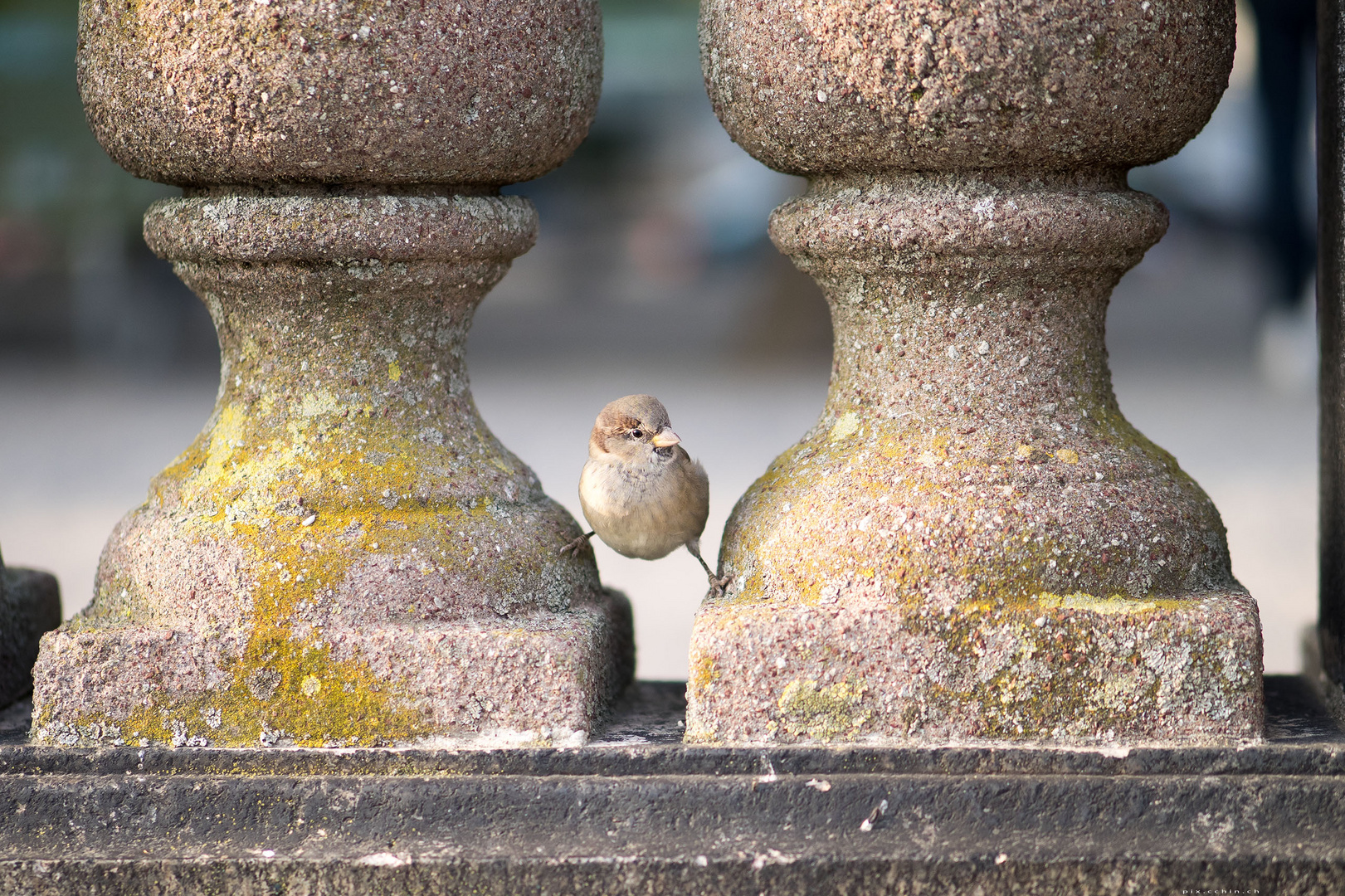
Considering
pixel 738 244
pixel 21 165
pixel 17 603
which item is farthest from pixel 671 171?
pixel 17 603

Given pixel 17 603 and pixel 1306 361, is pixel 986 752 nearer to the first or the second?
pixel 17 603

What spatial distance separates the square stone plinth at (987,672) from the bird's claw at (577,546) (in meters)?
0.32

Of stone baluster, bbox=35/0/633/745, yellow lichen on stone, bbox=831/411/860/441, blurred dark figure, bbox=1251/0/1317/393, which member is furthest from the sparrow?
blurred dark figure, bbox=1251/0/1317/393

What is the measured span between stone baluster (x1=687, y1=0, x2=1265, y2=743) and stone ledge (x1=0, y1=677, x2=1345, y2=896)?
5cm

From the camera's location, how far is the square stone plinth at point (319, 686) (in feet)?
5.81

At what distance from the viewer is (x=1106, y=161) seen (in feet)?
5.95

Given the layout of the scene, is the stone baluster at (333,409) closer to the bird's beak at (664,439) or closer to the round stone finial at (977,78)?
the bird's beak at (664,439)

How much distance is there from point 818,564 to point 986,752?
1.06 ft

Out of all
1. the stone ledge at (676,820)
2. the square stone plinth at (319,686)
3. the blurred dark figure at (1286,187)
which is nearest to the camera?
the stone ledge at (676,820)

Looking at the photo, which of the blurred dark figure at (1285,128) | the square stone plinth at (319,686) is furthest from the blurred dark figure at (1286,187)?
the square stone plinth at (319,686)

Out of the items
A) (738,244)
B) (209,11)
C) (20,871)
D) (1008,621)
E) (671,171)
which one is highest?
(671,171)

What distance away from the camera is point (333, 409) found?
195cm

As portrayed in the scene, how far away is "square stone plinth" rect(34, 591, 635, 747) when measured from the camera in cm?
177

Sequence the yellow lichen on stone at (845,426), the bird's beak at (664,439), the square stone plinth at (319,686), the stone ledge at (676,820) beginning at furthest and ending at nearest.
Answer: the bird's beak at (664,439) < the yellow lichen on stone at (845,426) < the square stone plinth at (319,686) < the stone ledge at (676,820)
